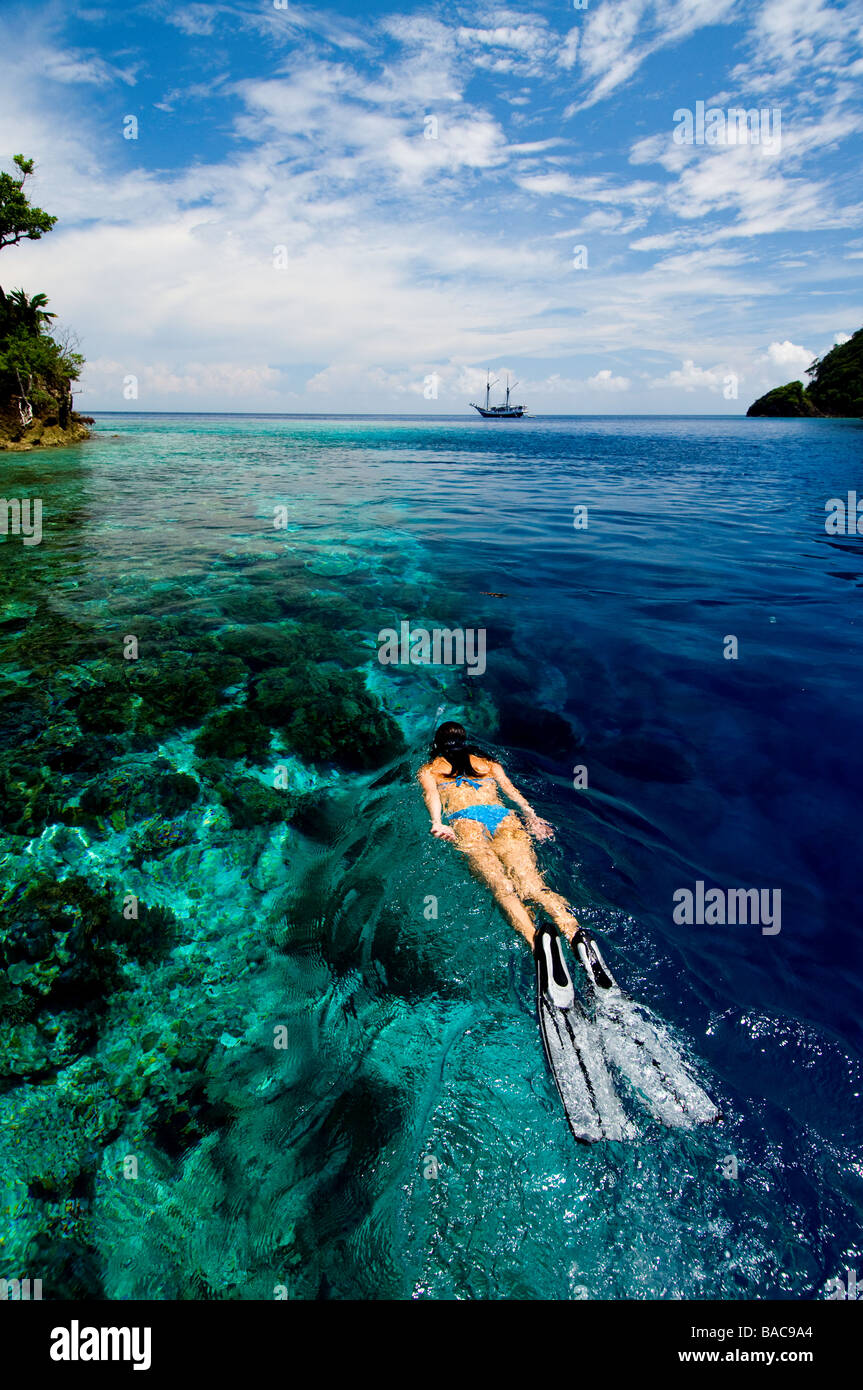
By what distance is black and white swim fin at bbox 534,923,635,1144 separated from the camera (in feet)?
13.3

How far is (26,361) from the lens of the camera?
139ft

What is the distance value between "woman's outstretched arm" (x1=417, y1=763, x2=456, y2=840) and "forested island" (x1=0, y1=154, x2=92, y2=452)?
169ft

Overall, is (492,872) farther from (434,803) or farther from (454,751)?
(454,751)

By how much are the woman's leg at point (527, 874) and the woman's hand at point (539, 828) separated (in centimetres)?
24

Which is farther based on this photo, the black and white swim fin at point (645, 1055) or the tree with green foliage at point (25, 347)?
the tree with green foliage at point (25, 347)

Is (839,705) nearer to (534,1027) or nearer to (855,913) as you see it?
(855,913)

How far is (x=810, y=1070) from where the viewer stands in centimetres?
438

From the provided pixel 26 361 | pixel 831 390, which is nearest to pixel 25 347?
pixel 26 361

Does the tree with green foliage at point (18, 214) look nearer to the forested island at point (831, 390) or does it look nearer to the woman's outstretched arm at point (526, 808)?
the woman's outstretched arm at point (526, 808)

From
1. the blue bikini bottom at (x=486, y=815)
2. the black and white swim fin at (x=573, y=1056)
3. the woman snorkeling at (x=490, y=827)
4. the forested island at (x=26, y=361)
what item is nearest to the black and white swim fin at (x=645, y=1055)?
the black and white swim fin at (x=573, y=1056)

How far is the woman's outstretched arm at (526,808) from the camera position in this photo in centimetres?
695

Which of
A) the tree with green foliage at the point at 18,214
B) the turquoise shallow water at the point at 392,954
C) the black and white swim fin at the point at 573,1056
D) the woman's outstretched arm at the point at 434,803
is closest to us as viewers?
the turquoise shallow water at the point at 392,954
